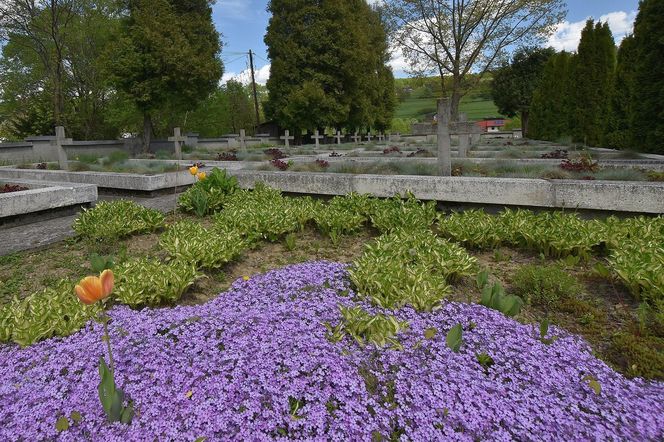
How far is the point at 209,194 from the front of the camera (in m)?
6.32

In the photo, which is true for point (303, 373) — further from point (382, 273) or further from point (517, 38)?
A: point (517, 38)

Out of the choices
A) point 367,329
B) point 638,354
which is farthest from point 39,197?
point 638,354

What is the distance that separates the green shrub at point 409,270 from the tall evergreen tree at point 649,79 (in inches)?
350

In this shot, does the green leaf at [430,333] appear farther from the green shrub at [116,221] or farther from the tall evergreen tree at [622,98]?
the tall evergreen tree at [622,98]

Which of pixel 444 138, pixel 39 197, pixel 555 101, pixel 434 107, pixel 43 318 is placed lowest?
pixel 43 318

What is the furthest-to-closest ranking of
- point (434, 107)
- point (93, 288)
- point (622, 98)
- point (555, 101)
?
point (434, 107) → point (555, 101) → point (622, 98) → point (93, 288)

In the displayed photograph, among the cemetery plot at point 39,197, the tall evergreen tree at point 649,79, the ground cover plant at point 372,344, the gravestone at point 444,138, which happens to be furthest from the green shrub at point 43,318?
the tall evergreen tree at point 649,79

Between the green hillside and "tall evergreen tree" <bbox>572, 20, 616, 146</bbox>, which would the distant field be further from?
"tall evergreen tree" <bbox>572, 20, 616, 146</bbox>

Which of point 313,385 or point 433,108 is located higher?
point 433,108

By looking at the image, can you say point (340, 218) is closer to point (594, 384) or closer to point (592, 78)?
point (594, 384)

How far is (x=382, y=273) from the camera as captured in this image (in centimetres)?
313

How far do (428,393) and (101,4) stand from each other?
30734 millimetres

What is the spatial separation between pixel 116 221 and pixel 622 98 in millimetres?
13371

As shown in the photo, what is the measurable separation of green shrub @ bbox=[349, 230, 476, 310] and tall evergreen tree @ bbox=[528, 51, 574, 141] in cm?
1659
